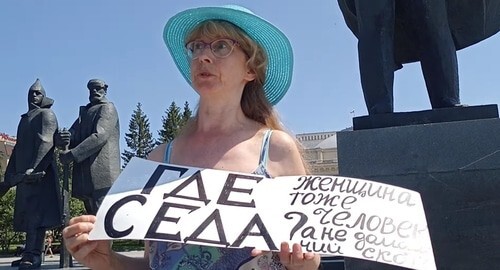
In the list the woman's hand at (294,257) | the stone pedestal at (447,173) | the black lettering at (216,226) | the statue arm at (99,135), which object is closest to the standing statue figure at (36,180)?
the statue arm at (99,135)

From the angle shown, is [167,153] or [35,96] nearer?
[167,153]

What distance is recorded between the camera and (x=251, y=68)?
64.7 inches

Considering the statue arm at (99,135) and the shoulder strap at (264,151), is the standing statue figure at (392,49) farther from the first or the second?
the statue arm at (99,135)

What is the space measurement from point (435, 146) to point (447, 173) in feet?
0.56

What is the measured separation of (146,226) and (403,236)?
Answer: 62cm

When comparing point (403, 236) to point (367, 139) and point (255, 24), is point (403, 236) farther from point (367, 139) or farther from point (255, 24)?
point (367, 139)

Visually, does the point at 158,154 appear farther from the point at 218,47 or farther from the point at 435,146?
the point at 435,146

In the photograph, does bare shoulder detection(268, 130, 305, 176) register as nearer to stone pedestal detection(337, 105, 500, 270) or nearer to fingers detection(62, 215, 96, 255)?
fingers detection(62, 215, 96, 255)

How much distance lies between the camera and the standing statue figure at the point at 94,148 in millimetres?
7648

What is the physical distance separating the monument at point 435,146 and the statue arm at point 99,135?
4765 millimetres

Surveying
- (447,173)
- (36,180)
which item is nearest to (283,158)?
(447,173)

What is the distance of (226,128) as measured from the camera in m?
1.63

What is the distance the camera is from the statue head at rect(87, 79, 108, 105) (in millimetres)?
8078

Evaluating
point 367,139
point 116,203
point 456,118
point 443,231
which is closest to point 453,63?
point 456,118
